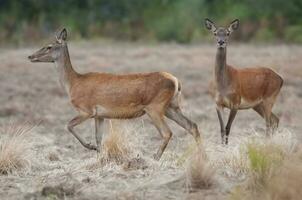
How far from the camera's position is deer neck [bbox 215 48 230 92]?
16.7m

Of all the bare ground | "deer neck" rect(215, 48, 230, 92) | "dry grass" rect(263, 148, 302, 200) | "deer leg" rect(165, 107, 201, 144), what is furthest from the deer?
"dry grass" rect(263, 148, 302, 200)

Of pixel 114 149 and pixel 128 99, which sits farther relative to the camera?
pixel 128 99

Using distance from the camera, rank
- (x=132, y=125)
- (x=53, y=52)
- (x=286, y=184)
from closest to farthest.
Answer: (x=286, y=184)
(x=53, y=52)
(x=132, y=125)

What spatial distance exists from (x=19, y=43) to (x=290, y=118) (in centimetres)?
1918

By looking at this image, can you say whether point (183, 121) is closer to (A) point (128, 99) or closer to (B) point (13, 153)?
(A) point (128, 99)

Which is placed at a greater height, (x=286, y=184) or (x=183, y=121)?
(x=183, y=121)

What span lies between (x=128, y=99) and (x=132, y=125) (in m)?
1.20

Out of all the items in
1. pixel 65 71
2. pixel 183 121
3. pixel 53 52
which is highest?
Answer: pixel 53 52

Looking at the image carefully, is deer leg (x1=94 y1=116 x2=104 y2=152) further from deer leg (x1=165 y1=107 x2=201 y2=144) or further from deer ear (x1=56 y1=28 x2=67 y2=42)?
deer ear (x1=56 y1=28 x2=67 y2=42)

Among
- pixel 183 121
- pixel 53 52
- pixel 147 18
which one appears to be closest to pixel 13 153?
pixel 53 52

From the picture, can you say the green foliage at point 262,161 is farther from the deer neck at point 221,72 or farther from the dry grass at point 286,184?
the deer neck at point 221,72

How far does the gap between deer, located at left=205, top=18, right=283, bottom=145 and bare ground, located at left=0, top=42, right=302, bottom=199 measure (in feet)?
1.36

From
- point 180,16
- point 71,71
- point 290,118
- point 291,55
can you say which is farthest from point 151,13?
point 71,71

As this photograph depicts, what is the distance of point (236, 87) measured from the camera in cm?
1684
